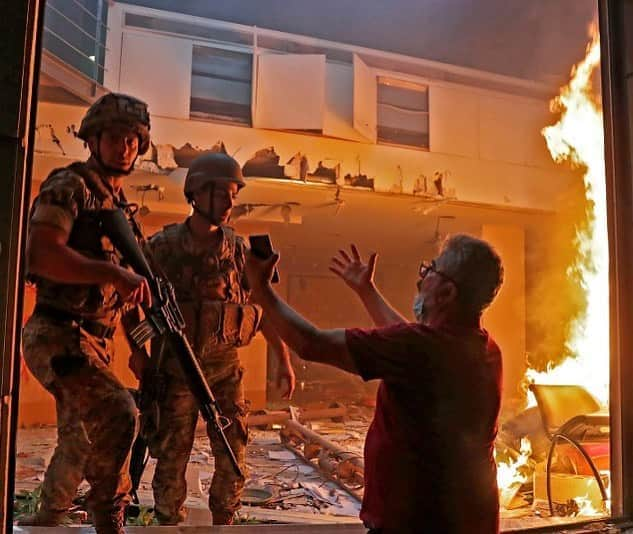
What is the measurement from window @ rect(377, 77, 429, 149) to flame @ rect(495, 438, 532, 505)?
3628 millimetres

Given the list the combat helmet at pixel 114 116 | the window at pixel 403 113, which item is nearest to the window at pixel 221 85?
the window at pixel 403 113

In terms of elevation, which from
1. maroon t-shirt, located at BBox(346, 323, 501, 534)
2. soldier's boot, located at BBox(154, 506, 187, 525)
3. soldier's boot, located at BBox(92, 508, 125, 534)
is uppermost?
maroon t-shirt, located at BBox(346, 323, 501, 534)

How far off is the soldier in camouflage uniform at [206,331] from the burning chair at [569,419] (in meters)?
2.34

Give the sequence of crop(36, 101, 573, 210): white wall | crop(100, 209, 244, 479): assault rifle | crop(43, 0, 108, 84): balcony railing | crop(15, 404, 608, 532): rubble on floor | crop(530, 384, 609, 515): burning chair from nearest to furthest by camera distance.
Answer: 1. crop(100, 209, 244, 479): assault rifle
2. crop(530, 384, 609, 515): burning chair
3. crop(15, 404, 608, 532): rubble on floor
4. crop(43, 0, 108, 84): balcony railing
5. crop(36, 101, 573, 210): white wall

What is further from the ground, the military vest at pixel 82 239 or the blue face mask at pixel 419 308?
the military vest at pixel 82 239

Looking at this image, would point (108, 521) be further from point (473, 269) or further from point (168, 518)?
point (473, 269)

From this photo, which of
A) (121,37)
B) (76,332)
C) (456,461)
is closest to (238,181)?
(76,332)

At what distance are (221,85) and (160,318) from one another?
13.0ft

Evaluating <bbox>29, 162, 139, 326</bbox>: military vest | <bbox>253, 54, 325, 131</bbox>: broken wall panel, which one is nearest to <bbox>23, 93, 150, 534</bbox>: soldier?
<bbox>29, 162, 139, 326</bbox>: military vest

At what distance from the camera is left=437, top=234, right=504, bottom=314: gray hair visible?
5.77 feet

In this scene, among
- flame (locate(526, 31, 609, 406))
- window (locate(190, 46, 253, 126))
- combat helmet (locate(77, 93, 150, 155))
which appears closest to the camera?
combat helmet (locate(77, 93, 150, 155))

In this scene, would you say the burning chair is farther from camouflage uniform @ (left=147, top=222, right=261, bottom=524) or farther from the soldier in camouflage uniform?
camouflage uniform @ (left=147, top=222, right=261, bottom=524)

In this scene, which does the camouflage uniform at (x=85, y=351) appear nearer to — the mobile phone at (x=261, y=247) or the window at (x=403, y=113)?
the mobile phone at (x=261, y=247)

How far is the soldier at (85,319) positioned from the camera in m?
1.98
